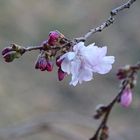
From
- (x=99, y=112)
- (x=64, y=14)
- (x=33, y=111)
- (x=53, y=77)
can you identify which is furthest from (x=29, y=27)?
(x=99, y=112)

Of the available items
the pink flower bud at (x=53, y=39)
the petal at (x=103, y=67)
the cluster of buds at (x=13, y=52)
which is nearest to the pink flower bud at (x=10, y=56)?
the cluster of buds at (x=13, y=52)

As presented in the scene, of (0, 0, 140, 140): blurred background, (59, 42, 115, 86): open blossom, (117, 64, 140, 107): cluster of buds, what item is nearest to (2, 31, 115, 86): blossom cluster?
(59, 42, 115, 86): open blossom

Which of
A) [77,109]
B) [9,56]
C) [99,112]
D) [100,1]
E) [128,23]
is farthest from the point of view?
[100,1]

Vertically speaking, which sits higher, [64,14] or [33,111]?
[64,14]

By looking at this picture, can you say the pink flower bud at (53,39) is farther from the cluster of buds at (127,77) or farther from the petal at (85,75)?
the cluster of buds at (127,77)

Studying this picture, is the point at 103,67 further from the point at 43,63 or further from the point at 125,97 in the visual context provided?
the point at 125,97

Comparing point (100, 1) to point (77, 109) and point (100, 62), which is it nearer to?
point (77, 109)

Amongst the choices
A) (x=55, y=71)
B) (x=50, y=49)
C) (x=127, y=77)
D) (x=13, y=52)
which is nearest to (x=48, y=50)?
(x=50, y=49)

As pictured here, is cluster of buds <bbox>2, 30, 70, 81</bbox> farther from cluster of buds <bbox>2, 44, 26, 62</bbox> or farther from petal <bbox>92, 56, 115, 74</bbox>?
petal <bbox>92, 56, 115, 74</bbox>
